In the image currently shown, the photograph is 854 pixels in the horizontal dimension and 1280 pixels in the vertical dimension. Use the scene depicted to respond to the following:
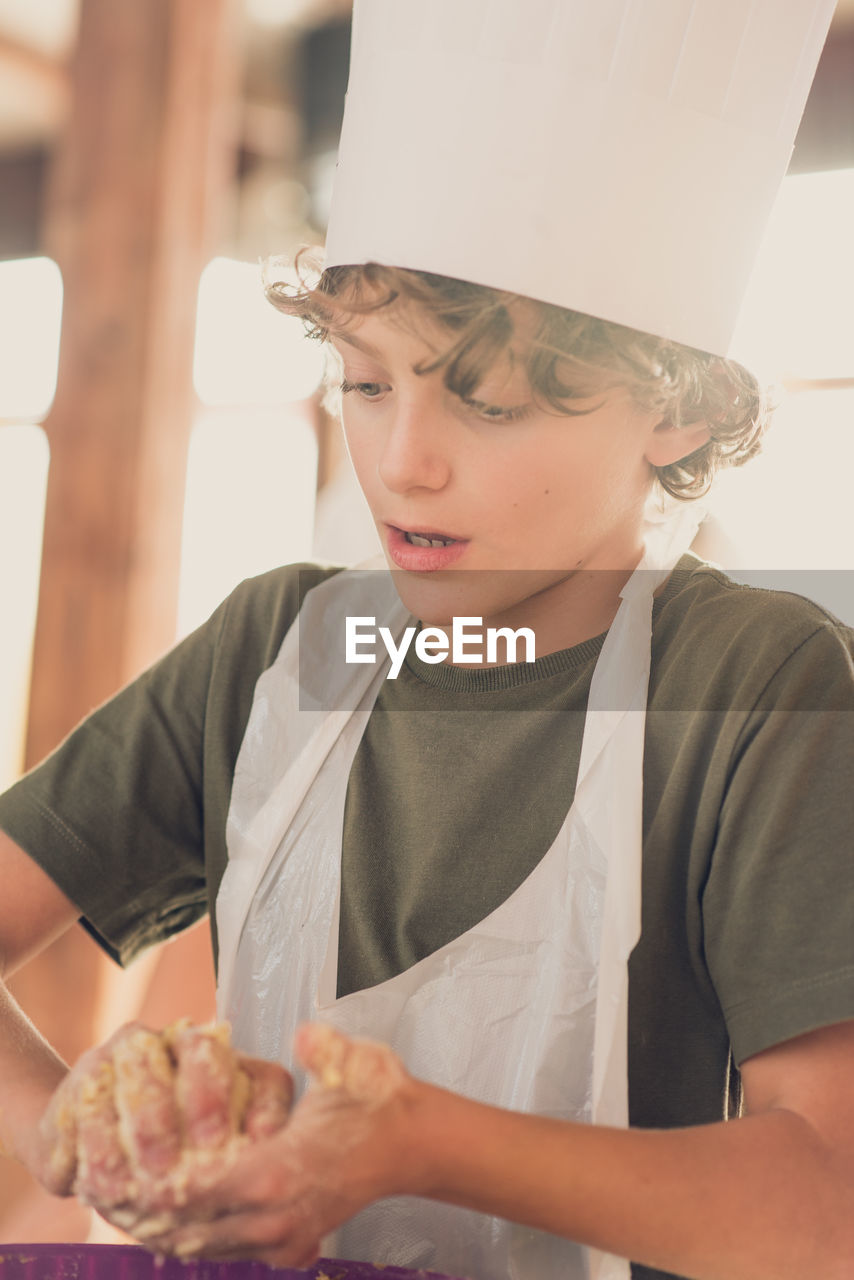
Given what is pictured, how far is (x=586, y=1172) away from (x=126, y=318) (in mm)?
1613

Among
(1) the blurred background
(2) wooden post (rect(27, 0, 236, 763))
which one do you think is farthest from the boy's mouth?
(2) wooden post (rect(27, 0, 236, 763))

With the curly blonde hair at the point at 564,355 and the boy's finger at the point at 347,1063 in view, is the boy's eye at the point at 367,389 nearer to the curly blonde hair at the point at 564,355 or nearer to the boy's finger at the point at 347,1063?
the curly blonde hair at the point at 564,355

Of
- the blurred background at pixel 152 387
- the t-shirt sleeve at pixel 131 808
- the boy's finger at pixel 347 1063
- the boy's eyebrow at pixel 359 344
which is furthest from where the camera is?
the blurred background at pixel 152 387

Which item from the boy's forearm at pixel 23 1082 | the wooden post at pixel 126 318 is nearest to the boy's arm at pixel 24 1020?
the boy's forearm at pixel 23 1082

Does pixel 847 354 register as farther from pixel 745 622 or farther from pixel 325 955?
pixel 325 955

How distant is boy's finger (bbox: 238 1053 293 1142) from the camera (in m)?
0.52

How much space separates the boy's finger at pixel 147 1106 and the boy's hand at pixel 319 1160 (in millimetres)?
25

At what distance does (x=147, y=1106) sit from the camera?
0.52m

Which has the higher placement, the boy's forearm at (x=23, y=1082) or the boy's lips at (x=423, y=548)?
the boy's lips at (x=423, y=548)

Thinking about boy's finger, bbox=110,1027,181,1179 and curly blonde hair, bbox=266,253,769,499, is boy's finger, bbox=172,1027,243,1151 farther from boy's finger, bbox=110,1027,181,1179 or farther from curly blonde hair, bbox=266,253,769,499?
curly blonde hair, bbox=266,253,769,499

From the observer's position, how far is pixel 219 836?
0.98 metres

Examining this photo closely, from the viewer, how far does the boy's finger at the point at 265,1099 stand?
0.52 metres

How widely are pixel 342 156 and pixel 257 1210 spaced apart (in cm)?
71

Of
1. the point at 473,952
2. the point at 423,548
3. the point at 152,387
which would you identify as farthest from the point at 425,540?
the point at 152,387
